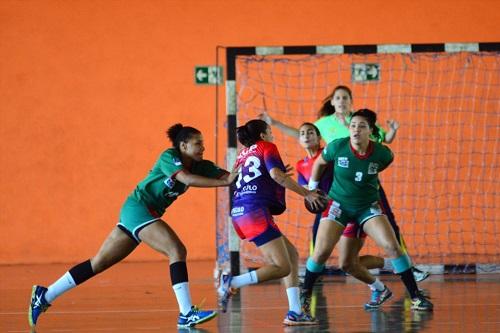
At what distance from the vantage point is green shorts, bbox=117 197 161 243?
19.0ft

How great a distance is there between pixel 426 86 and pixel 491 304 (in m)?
4.38

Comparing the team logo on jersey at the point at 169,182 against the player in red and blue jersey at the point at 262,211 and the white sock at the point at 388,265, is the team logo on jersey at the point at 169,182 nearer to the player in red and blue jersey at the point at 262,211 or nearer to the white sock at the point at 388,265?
the player in red and blue jersey at the point at 262,211

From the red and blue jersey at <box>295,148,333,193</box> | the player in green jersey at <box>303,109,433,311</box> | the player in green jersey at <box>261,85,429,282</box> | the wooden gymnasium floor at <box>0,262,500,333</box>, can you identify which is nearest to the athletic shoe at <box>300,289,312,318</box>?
the wooden gymnasium floor at <box>0,262,500,333</box>

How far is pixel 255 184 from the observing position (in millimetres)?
5844

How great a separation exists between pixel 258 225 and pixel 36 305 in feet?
4.84

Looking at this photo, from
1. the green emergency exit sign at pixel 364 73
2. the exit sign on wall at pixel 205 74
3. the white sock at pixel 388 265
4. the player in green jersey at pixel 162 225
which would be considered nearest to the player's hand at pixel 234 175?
the player in green jersey at pixel 162 225

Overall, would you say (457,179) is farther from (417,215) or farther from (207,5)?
(207,5)

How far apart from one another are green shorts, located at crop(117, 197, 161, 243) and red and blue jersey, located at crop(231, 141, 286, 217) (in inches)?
21.0

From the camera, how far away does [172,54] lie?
429 inches

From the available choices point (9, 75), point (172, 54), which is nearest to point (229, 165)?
point (172, 54)

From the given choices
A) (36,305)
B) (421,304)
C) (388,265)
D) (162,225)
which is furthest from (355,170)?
(388,265)

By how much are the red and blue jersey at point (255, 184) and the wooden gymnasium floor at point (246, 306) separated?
74 cm

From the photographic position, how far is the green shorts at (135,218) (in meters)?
5.80

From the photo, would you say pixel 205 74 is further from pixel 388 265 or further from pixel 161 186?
pixel 161 186
